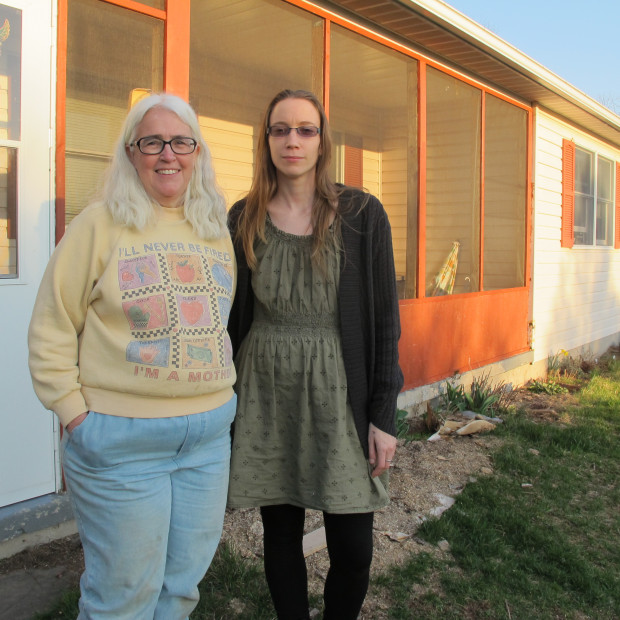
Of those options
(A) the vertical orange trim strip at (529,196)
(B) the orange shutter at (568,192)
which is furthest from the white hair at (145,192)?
(B) the orange shutter at (568,192)

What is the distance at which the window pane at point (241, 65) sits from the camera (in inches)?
178

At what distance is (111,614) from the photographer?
5.28 feet

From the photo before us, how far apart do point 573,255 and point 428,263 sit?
3858 millimetres

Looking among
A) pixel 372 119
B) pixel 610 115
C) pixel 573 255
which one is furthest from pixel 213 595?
pixel 610 115

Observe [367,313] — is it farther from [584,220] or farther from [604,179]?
[604,179]

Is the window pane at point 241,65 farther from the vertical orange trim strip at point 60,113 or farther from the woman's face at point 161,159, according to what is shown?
the woman's face at point 161,159

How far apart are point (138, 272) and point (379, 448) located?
0.93 m

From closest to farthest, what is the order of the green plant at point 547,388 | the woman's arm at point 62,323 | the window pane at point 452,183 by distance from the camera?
the woman's arm at point 62,323 → the window pane at point 452,183 → the green plant at point 547,388

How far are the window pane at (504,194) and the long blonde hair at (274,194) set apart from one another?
213 inches

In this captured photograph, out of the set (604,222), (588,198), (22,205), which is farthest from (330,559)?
(604,222)

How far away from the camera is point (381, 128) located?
6684 millimetres

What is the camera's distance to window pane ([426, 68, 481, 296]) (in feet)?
20.4

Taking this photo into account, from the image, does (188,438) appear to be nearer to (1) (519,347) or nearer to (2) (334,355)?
(2) (334,355)

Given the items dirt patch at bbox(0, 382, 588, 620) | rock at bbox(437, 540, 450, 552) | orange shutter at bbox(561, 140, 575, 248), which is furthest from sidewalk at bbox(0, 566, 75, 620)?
orange shutter at bbox(561, 140, 575, 248)
